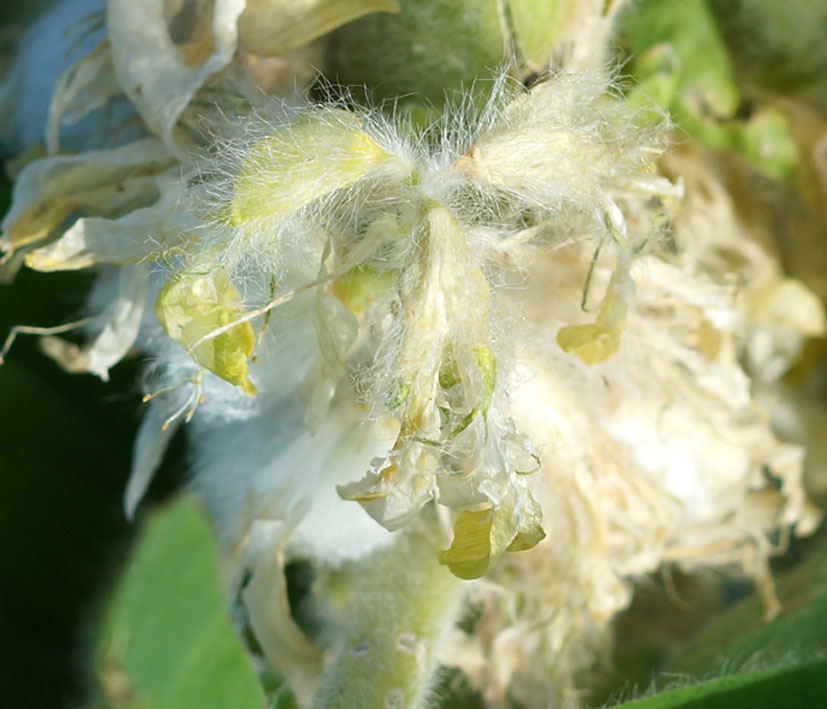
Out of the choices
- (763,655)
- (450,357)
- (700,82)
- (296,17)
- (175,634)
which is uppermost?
(296,17)

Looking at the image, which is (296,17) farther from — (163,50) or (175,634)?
(175,634)

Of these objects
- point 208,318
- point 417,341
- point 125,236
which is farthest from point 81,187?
point 417,341

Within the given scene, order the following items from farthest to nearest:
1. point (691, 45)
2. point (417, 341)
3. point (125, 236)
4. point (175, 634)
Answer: point (691, 45)
point (175, 634)
point (125, 236)
point (417, 341)

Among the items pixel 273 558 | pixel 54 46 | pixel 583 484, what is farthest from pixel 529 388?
pixel 54 46

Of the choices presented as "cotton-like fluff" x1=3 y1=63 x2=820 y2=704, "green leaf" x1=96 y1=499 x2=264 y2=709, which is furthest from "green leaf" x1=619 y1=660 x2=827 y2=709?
"green leaf" x1=96 y1=499 x2=264 y2=709

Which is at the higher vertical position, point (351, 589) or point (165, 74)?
point (165, 74)

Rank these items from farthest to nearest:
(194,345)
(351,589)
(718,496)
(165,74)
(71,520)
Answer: (71,520) → (718,496) → (351,589) → (165,74) → (194,345)

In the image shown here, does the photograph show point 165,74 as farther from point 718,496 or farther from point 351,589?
point 718,496

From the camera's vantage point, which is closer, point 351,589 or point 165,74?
point 165,74
